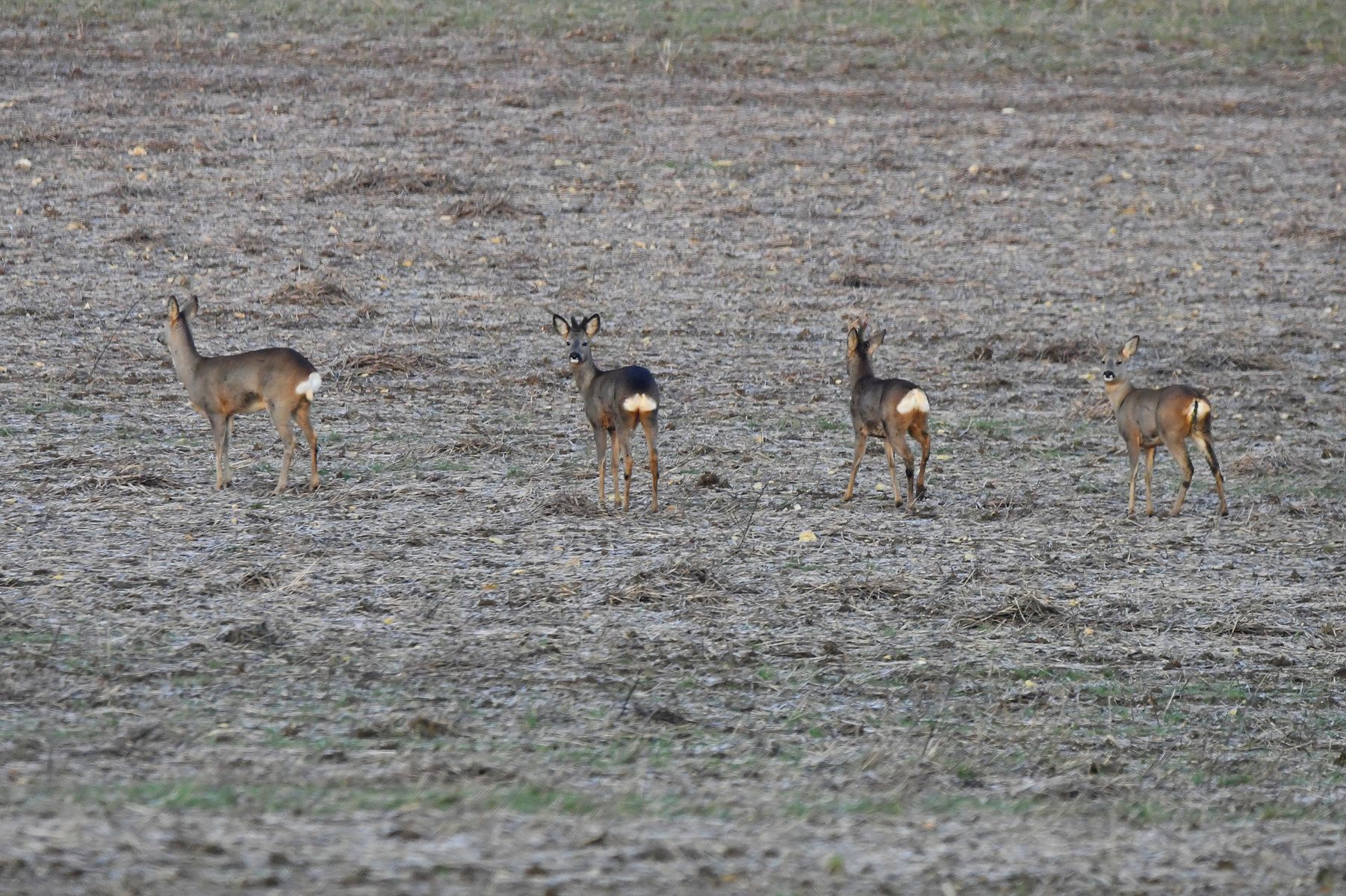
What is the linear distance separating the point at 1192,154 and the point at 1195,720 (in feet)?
58.2

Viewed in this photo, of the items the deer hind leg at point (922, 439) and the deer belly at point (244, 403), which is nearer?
the deer belly at point (244, 403)

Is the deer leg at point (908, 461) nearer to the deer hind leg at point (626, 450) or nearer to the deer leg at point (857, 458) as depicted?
the deer leg at point (857, 458)

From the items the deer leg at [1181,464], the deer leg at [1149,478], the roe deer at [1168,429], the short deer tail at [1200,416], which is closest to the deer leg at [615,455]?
the roe deer at [1168,429]

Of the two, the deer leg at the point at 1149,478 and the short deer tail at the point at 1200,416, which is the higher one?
the short deer tail at the point at 1200,416

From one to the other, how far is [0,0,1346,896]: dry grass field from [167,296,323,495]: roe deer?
37cm

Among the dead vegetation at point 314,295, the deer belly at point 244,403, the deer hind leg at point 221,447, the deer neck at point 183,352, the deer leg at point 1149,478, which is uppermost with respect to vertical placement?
the dead vegetation at point 314,295

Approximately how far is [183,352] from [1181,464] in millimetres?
6649

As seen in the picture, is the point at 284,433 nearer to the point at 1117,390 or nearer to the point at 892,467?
the point at 892,467

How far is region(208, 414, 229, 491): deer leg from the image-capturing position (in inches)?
435

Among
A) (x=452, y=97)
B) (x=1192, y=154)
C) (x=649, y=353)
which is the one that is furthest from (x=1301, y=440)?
(x=452, y=97)

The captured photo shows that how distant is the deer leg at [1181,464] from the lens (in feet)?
38.4

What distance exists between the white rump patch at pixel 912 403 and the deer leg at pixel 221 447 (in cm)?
429

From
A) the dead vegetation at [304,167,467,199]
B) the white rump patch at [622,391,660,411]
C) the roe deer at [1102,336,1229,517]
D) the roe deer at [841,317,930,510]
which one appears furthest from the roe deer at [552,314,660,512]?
the dead vegetation at [304,167,467,199]

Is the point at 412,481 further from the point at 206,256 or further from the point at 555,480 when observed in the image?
the point at 206,256
